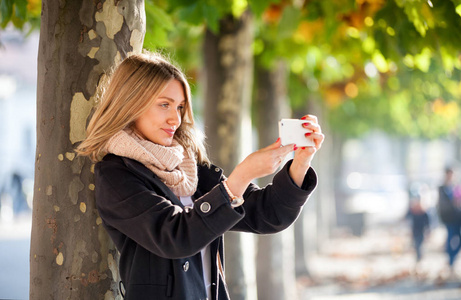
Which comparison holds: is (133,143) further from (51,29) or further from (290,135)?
(51,29)

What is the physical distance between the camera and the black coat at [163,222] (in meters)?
2.18

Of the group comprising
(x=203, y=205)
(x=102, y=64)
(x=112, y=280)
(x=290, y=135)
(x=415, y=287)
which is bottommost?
(x=415, y=287)

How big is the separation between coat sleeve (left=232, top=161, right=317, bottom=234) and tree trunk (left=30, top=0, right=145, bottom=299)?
0.64m

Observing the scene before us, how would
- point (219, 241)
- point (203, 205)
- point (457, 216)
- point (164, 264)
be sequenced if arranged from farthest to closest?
point (457, 216), point (219, 241), point (164, 264), point (203, 205)

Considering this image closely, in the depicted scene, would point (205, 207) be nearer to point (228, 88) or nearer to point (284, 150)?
point (284, 150)

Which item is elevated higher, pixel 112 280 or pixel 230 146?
pixel 230 146

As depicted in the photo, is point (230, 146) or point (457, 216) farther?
point (457, 216)

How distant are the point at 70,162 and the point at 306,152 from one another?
102 cm

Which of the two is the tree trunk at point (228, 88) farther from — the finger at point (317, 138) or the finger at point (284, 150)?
the finger at point (284, 150)

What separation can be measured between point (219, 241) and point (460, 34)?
1950 millimetres

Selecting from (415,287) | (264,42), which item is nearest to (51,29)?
(264,42)

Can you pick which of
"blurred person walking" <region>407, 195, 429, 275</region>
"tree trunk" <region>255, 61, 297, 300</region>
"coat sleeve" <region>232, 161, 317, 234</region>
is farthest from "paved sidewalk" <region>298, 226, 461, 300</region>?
"coat sleeve" <region>232, 161, 317, 234</region>

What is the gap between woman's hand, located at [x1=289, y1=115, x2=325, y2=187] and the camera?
95.5 inches

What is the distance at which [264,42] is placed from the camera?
8180 millimetres
